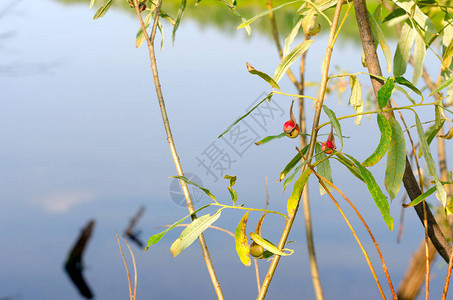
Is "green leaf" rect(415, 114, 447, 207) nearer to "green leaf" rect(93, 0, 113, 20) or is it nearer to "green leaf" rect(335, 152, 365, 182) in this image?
"green leaf" rect(335, 152, 365, 182)

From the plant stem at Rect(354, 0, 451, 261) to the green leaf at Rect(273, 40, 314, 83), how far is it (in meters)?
0.16

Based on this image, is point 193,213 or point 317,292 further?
point 317,292

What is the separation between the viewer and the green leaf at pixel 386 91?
2.25 ft

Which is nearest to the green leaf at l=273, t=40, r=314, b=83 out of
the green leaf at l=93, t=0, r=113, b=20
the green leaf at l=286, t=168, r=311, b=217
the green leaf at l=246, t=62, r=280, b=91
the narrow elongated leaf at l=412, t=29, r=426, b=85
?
the green leaf at l=246, t=62, r=280, b=91

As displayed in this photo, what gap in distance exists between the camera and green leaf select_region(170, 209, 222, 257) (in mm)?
697

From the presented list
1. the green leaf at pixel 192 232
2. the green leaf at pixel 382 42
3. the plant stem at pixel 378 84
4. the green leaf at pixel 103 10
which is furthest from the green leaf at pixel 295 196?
the green leaf at pixel 103 10

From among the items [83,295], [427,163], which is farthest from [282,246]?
[83,295]

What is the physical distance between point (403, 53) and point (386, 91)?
402 mm

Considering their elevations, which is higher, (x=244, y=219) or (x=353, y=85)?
(x=353, y=85)

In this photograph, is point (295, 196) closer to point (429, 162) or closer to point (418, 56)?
point (429, 162)

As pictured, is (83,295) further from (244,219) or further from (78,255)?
(244,219)

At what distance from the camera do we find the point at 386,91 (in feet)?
2.26

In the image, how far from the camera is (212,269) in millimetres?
784

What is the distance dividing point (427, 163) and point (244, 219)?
297mm
